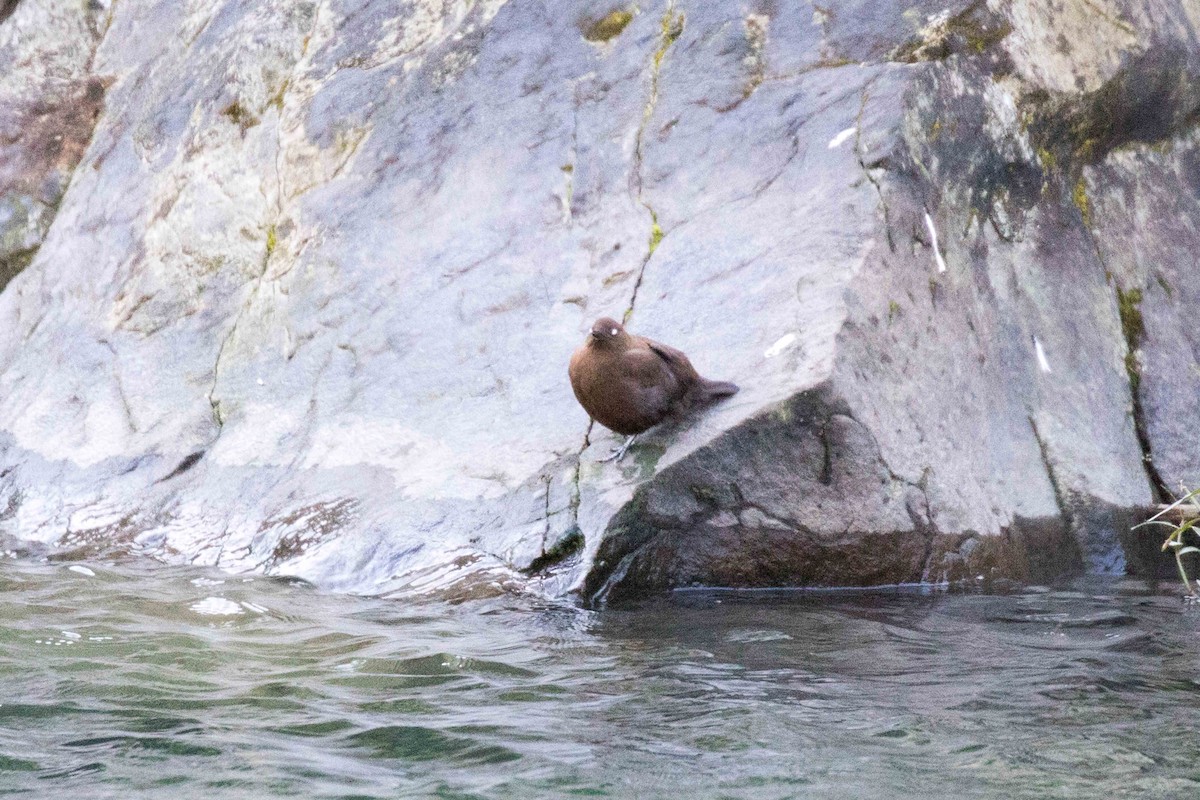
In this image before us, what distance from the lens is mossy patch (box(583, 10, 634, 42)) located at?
6.82 meters

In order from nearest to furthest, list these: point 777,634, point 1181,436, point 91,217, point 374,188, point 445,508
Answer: point 777,634, point 445,508, point 1181,436, point 374,188, point 91,217

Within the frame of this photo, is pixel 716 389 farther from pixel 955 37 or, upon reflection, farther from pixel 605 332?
pixel 955 37

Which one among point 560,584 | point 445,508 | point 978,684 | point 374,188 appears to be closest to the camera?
point 978,684

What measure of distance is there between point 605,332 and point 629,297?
0.96 m

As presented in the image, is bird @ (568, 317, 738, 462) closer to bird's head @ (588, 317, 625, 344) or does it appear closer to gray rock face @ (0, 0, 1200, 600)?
bird's head @ (588, 317, 625, 344)

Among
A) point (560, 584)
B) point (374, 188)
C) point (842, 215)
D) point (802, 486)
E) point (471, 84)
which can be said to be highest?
point (471, 84)

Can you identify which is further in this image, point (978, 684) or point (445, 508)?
point (445, 508)

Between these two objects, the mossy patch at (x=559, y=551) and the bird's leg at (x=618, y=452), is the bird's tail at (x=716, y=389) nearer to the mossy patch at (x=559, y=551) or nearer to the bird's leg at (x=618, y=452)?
the bird's leg at (x=618, y=452)

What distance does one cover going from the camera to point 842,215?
5.30m

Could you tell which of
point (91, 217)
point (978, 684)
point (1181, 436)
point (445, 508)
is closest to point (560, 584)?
point (445, 508)

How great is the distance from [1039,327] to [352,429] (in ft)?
10.5

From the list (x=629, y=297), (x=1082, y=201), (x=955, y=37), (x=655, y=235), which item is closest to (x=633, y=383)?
(x=629, y=297)

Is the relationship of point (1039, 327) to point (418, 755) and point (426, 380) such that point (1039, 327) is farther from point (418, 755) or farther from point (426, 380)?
point (418, 755)

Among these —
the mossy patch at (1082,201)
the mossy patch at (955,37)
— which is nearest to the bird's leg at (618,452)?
the mossy patch at (955,37)
